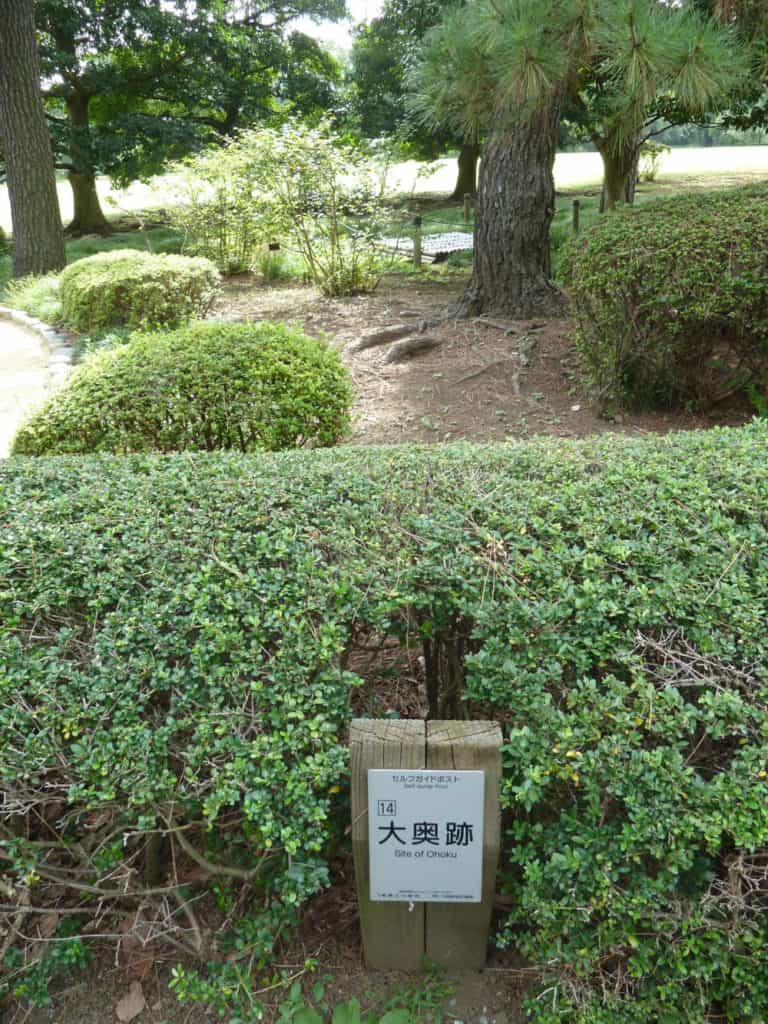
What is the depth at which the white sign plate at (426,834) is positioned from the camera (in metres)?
1.63

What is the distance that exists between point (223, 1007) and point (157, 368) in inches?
126

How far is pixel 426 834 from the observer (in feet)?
5.52

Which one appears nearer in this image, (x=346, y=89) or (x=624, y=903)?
(x=624, y=903)

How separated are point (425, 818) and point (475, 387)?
4171mm

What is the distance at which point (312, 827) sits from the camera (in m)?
1.64

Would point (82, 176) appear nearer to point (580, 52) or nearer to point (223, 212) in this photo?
point (223, 212)

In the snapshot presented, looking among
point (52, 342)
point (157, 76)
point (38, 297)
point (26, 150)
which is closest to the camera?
point (52, 342)

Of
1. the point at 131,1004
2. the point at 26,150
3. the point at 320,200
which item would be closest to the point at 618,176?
the point at 320,200

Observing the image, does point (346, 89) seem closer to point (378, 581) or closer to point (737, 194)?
point (737, 194)

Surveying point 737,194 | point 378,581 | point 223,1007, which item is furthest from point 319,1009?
point 737,194

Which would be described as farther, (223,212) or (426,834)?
(223,212)

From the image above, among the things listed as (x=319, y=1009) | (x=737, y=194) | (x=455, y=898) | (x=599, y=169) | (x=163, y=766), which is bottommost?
(x=319, y=1009)

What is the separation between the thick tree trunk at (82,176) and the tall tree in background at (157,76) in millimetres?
25

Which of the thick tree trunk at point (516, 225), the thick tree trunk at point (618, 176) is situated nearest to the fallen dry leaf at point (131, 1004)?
the thick tree trunk at point (516, 225)
